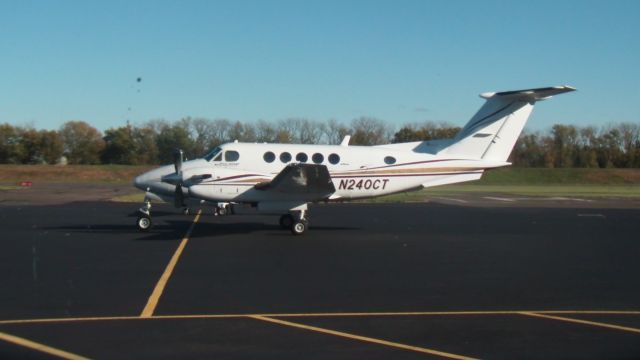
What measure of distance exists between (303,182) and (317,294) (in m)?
8.25

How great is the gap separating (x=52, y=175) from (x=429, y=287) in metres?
67.2

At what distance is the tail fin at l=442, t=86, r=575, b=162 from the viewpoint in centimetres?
1989

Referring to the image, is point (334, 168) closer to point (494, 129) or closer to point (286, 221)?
point (286, 221)

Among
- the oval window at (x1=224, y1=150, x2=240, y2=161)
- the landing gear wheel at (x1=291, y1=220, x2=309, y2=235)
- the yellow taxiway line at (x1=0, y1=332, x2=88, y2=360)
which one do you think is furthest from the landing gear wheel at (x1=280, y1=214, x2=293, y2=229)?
the yellow taxiway line at (x1=0, y1=332, x2=88, y2=360)

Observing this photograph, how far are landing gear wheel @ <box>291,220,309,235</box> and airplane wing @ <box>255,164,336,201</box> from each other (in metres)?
0.72

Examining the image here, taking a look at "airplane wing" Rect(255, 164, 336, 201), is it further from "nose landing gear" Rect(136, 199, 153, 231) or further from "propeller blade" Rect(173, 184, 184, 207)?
"nose landing gear" Rect(136, 199, 153, 231)

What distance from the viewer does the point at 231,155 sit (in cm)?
1925

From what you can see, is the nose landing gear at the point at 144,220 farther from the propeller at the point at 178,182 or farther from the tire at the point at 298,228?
the tire at the point at 298,228

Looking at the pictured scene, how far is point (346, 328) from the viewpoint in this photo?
7.55 meters

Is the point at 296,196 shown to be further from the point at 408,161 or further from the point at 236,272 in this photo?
the point at 236,272

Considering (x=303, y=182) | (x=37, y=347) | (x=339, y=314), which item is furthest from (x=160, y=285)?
(x=303, y=182)

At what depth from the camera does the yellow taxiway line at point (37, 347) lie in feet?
20.4

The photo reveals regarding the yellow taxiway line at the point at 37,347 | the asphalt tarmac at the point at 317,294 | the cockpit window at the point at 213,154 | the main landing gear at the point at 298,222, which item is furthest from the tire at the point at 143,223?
the yellow taxiway line at the point at 37,347

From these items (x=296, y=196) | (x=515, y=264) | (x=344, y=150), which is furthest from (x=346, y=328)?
(x=344, y=150)
